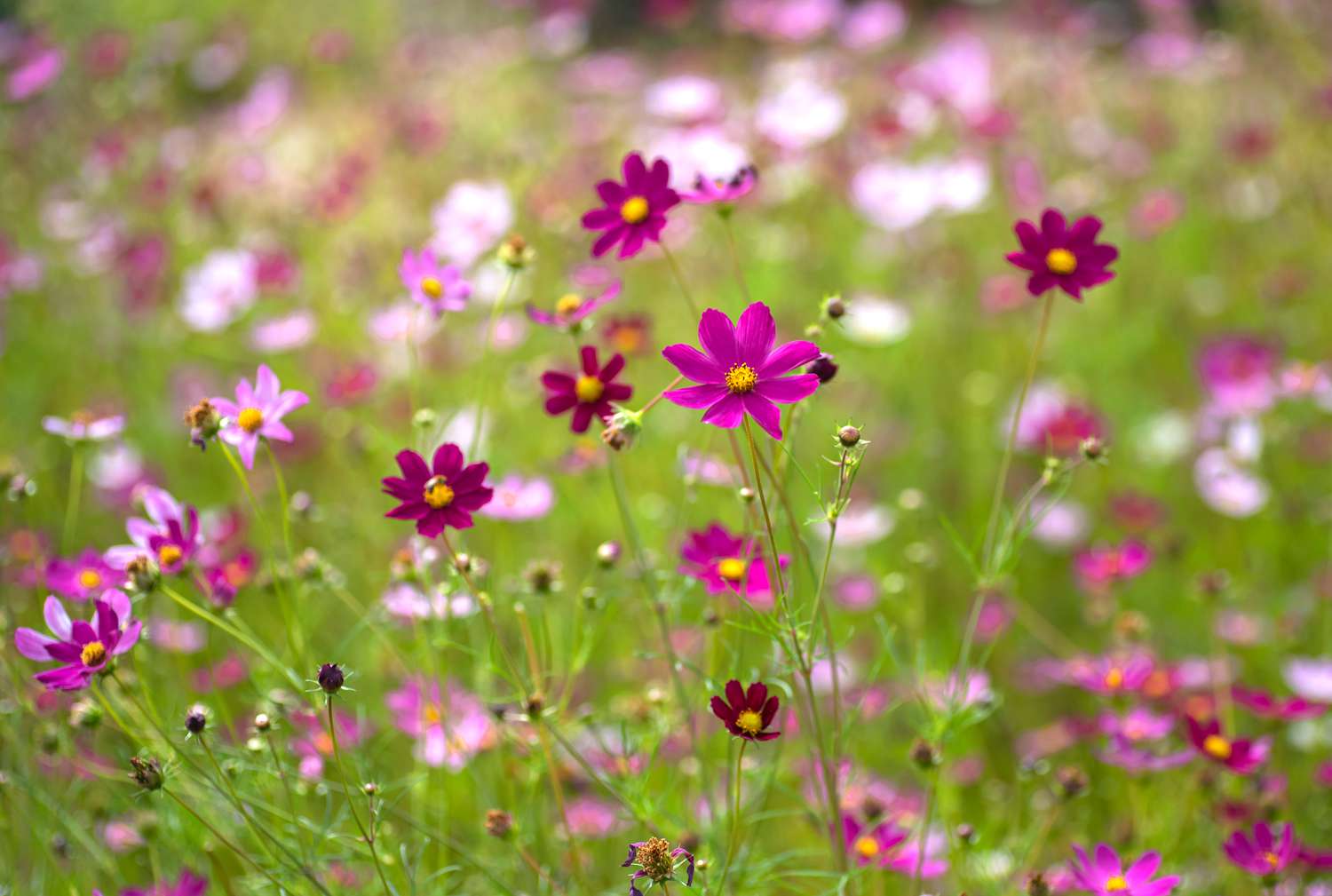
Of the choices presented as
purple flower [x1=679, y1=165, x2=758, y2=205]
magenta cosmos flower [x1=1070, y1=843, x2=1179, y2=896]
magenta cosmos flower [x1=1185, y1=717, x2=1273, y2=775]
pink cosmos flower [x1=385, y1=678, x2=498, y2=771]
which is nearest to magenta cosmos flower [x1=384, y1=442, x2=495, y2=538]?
purple flower [x1=679, y1=165, x2=758, y2=205]

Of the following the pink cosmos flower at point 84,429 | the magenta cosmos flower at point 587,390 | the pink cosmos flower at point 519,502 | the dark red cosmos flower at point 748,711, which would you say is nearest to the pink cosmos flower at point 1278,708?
the dark red cosmos flower at point 748,711

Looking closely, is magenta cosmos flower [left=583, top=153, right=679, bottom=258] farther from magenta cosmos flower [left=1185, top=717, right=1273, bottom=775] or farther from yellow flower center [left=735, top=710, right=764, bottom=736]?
magenta cosmos flower [left=1185, top=717, right=1273, bottom=775]

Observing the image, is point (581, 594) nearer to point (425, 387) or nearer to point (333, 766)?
point (333, 766)

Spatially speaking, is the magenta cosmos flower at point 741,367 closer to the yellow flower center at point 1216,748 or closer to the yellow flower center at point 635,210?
the yellow flower center at point 635,210

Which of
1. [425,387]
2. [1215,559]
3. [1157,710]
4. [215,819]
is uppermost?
[425,387]

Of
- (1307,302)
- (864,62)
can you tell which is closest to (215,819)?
(1307,302)

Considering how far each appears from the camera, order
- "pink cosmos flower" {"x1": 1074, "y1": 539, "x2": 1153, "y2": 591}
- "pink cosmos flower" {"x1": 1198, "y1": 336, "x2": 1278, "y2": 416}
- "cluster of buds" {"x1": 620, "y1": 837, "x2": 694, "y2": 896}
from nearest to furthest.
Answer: "cluster of buds" {"x1": 620, "y1": 837, "x2": 694, "y2": 896} → "pink cosmos flower" {"x1": 1074, "y1": 539, "x2": 1153, "y2": 591} → "pink cosmos flower" {"x1": 1198, "y1": 336, "x2": 1278, "y2": 416}

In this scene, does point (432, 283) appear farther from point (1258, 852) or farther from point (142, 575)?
point (1258, 852)

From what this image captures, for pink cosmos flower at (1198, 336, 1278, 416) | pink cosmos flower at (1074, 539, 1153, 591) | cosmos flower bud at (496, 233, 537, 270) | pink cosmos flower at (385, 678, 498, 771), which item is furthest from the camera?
pink cosmos flower at (1198, 336, 1278, 416)
